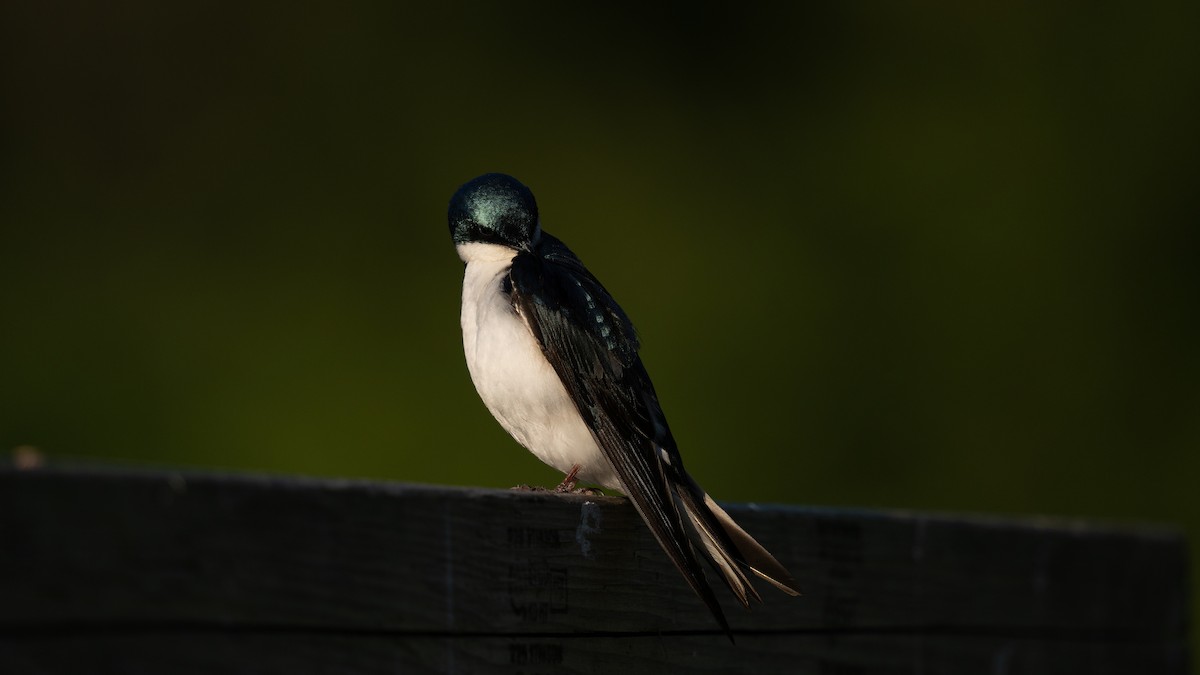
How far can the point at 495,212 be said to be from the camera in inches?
125

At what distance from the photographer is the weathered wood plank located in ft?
4.43

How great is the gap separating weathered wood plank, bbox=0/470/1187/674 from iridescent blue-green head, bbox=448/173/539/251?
32.9 inches

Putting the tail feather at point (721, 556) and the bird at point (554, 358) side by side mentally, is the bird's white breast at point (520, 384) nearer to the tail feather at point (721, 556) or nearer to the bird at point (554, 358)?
the bird at point (554, 358)

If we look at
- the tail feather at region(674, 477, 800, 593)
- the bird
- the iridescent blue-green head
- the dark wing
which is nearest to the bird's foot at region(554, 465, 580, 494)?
the bird

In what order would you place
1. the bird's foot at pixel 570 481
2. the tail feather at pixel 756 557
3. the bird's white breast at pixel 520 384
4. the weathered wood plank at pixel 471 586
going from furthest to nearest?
the bird's foot at pixel 570 481 < the bird's white breast at pixel 520 384 < the tail feather at pixel 756 557 < the weathered wood plank at pixel 471 586

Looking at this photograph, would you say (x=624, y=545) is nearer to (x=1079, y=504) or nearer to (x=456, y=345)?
(x=456, y=345)

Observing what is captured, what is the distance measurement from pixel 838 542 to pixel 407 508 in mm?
1318

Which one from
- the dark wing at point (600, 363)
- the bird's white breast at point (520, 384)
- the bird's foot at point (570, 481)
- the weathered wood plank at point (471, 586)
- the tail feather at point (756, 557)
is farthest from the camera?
the bird's foot at point (570, 481)

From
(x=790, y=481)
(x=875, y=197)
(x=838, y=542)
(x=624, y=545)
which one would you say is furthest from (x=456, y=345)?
(x=624, y=545)

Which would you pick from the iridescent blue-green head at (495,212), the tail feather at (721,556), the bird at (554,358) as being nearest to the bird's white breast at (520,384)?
the bird at (554,358)

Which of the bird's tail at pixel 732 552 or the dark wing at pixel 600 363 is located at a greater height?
the dark wing at pixel 600 363

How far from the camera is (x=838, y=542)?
2.91 metres

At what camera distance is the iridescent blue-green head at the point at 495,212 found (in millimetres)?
3156

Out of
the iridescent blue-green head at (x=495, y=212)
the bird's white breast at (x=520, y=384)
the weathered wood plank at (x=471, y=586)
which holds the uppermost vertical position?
the iridescent blue-green head at (x=495, y=212)
